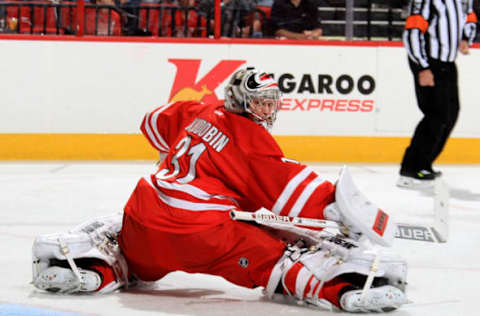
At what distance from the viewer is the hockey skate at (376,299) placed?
234cm

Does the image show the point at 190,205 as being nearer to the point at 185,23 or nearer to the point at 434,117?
the point at 434,117

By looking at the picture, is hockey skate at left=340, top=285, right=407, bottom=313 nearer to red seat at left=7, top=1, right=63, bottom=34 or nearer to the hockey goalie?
the hockey goalie

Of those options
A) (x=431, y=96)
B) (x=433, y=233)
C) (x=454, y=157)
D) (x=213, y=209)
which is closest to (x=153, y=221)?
(x=213, y=209)

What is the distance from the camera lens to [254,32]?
6617 millimetres

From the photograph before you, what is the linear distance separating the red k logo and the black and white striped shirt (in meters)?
1.54

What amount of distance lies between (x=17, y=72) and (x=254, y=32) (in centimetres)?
188

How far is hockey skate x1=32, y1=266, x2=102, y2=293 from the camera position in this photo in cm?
250

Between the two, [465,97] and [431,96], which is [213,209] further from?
[465,97]

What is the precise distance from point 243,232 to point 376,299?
44cm

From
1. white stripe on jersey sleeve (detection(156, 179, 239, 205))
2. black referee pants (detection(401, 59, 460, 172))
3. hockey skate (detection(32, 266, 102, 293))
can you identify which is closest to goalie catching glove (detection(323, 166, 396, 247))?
white stripe on jersey sleeve (detection(156, 179, 239, 205))

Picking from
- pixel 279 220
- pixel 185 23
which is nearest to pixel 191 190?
pixel 279 220

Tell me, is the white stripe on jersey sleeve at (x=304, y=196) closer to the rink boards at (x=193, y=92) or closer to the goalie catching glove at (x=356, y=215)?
the goalie catching glove at (x=356, y=215)

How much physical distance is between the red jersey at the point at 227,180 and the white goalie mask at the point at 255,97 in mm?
44

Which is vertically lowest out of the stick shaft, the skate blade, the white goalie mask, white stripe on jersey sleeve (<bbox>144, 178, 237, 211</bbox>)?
the skate blade
